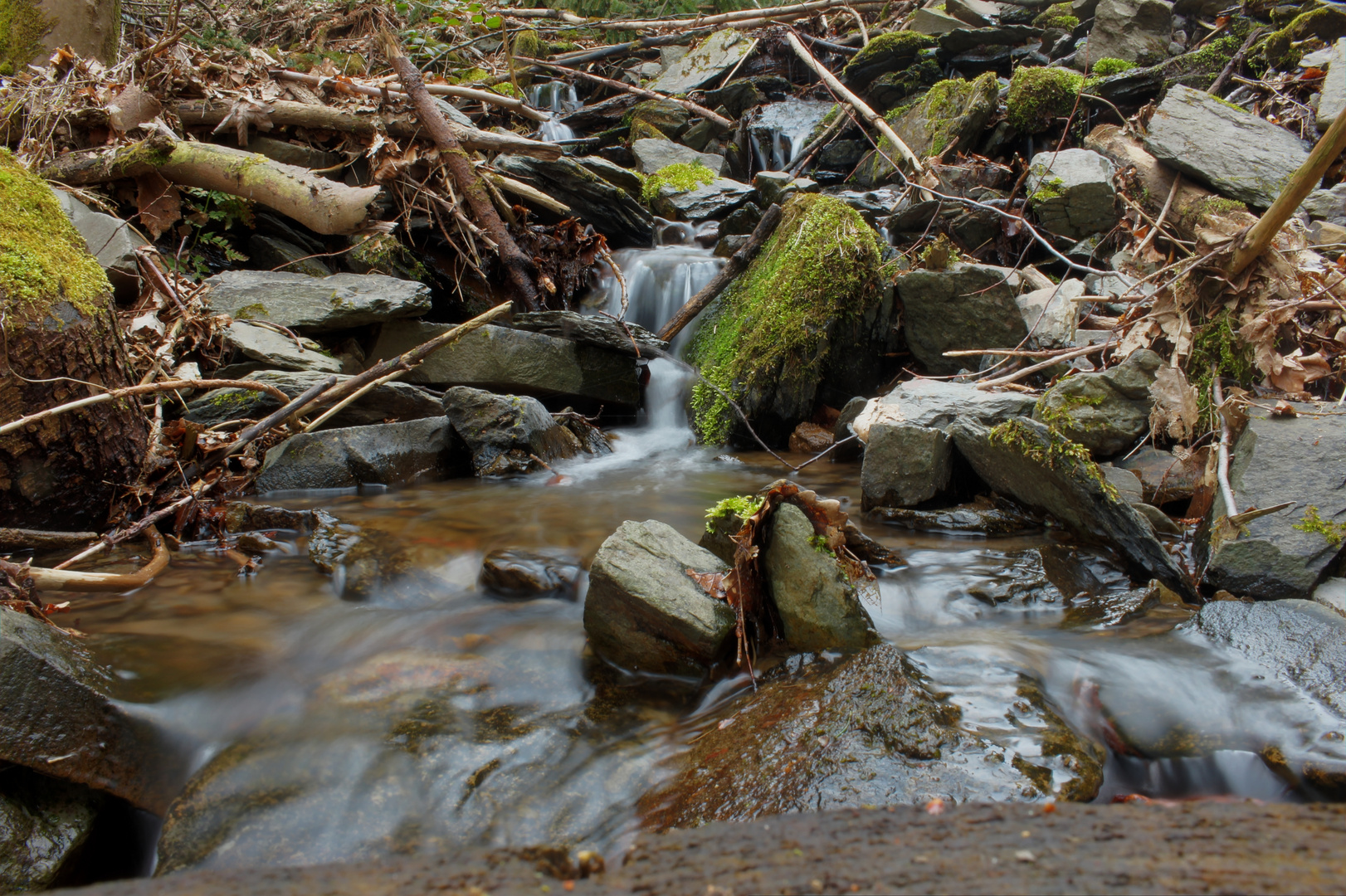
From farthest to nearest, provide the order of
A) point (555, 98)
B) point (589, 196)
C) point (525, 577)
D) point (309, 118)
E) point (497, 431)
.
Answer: point (555, 98) < point (589, 196) < point (309, 118) < point (497, 431) < point (525, 577)

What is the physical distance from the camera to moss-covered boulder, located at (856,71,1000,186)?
8.92 m

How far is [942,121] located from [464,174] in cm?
629

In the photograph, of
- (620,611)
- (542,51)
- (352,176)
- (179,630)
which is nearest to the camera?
(620,611)

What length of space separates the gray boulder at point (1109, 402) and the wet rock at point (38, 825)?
460 centimetres

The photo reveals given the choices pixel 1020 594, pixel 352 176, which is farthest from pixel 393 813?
pixel 352 176

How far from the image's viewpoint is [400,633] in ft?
9.87

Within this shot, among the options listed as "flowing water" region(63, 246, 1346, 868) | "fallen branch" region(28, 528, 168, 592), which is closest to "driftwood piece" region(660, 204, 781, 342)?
"flowing water" region(63, 246, 1346, 868)

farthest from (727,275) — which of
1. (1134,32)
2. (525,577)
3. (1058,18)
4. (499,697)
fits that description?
(1058,18)

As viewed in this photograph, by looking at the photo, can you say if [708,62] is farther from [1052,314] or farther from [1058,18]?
[1052,314]

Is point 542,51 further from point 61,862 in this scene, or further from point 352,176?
point 61,862

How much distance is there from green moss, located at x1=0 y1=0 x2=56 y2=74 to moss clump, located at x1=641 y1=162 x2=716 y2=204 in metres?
6.42

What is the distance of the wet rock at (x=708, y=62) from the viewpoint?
13.0 metres

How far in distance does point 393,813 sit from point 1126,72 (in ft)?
36.0

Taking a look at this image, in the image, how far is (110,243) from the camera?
5312 millimetres
